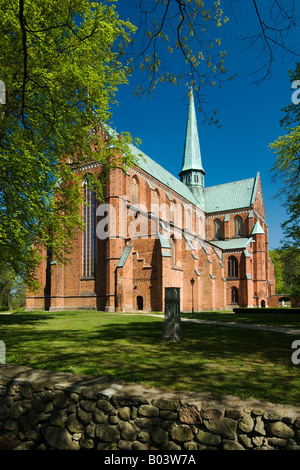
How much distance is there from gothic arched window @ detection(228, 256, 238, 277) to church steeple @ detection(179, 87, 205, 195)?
14084mm

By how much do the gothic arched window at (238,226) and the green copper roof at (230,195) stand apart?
6.08ft

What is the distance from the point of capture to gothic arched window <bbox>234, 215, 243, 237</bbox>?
48.5 meters

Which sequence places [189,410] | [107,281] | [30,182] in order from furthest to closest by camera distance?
[107,281] < [30,182] < [189,410]

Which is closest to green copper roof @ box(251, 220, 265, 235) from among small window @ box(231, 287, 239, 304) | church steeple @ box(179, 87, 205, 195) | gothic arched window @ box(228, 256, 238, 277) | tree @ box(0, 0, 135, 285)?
gothic arched window @ box(228, 256, 238, 277)

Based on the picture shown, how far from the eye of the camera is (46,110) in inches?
447

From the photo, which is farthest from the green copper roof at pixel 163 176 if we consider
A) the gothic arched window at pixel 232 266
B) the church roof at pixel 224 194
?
the gothic arched window at pixel 232 266

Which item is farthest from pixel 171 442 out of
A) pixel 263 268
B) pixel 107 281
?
pixel 263 268

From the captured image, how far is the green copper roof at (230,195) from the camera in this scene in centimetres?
4959

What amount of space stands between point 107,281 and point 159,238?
239 inches

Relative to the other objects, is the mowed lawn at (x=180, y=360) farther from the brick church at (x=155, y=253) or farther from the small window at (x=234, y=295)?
the small window at (x=234, y=295)

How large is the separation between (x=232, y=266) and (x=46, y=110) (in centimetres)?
3715

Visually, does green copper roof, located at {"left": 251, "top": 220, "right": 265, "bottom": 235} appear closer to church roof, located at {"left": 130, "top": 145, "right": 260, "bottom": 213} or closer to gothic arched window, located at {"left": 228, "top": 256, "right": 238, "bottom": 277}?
church roof, located at {"left": 130, "top": 145, "right": 260, "bottom": 213}

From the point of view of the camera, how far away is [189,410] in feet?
13.5
